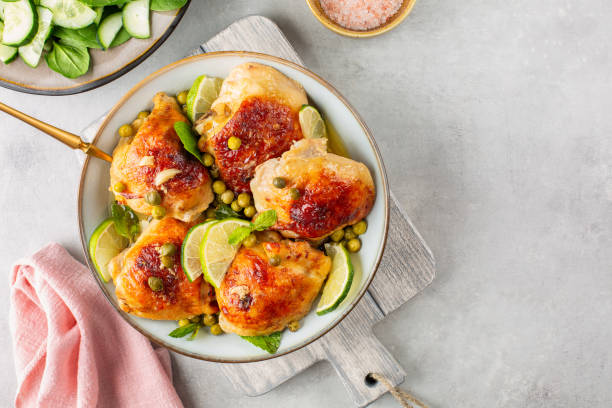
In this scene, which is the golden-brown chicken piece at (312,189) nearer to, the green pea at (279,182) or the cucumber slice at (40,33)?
the green pea at (279,182)

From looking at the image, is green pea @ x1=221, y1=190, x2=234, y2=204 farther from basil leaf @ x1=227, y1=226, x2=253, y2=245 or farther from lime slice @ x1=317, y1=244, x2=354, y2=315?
lime slice @ x1=317, y1=244, x2=354, y2=315

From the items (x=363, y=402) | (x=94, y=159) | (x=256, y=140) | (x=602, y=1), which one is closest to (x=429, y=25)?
(x=602, y=1)

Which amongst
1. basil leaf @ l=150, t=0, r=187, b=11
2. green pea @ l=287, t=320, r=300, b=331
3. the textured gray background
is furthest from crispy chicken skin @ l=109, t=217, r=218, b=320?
basil leaf @ l=150, t=0, r=187, b=11

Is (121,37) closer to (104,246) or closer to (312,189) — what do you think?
(104,246)

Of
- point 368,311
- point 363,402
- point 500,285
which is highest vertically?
point 368,311

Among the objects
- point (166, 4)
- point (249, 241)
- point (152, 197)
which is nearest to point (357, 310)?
point (249, 241)

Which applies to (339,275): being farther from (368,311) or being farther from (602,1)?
(602,1)
